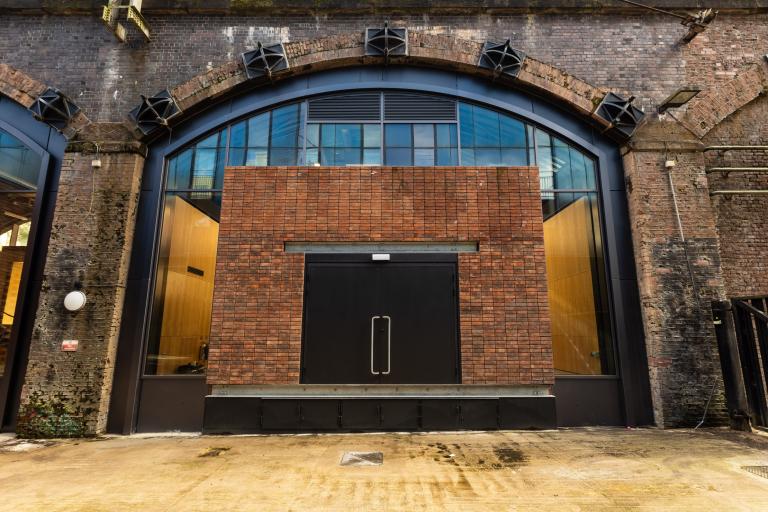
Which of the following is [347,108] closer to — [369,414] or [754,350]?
[369,414]

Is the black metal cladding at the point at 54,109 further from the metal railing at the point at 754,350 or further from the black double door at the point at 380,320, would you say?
the metal railing at the point at 754,350

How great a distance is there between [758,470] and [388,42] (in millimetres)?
8953

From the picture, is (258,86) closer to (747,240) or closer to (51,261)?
(51,261)

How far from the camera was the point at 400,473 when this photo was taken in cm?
455

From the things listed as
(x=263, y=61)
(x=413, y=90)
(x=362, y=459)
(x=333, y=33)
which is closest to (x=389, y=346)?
(x=362, y=459)

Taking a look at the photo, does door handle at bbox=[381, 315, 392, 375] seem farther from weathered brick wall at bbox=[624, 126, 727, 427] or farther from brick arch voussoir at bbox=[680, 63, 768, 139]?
brick arch voussoir at bbox=[680, 63, 768, 139]

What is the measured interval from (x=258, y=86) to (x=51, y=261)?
5.24m

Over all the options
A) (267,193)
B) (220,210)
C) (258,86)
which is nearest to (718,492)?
(267,193)

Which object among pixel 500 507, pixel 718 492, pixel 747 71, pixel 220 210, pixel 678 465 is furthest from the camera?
pixel 747 71

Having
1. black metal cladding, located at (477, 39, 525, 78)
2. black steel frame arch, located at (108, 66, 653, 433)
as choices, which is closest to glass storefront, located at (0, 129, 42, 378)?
black steel frame arch, located at (108, 66, 653, 433)

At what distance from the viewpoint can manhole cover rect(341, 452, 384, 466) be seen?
4914 mm

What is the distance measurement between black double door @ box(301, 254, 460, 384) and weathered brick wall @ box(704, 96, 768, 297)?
5.64 m

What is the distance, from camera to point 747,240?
7645mm

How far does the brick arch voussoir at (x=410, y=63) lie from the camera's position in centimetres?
797
